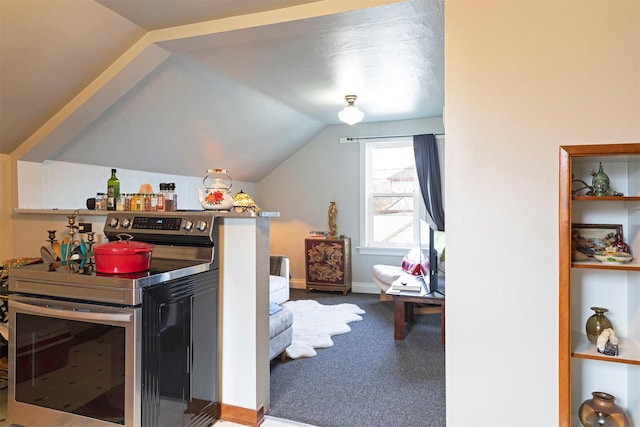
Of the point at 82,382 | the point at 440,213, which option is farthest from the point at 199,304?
the point at 440,213

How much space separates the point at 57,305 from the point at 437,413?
7.04 feet

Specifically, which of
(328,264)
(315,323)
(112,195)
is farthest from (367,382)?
(328,264)

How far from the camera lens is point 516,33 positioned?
5.41ft

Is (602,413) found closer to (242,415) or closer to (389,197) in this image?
(242,415)

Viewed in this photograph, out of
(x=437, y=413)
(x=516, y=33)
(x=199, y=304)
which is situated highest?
(x=516, y=33)

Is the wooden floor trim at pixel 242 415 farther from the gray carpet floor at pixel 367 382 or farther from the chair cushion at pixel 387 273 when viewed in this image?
the chair cushion at pixel 387 273

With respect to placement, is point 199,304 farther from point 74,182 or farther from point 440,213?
point 440,213

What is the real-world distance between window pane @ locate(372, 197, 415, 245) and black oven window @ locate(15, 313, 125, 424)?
419cm

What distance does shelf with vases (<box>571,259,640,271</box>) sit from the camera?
1460 millimetres

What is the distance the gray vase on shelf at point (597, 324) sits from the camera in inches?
62.0

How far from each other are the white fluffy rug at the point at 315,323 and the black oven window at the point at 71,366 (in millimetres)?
1585

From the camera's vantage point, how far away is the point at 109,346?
5.84 feet

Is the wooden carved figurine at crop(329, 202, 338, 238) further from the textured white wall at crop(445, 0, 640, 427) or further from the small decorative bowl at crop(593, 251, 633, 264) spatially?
the small decorative bowl at crop(593, 251, 633, 264)

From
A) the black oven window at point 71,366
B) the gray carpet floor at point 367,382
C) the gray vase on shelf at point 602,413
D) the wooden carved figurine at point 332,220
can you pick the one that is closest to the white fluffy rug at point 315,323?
the gray carpet floor at point 367,382
